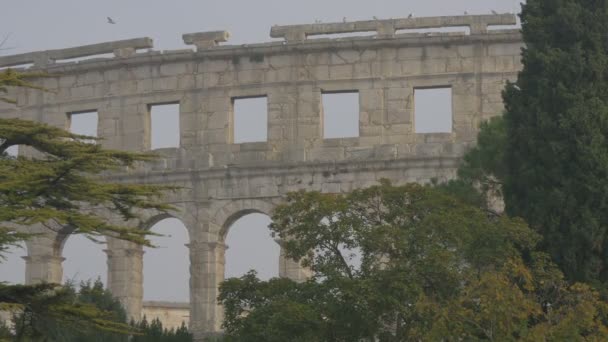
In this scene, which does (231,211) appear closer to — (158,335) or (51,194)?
(158,335)

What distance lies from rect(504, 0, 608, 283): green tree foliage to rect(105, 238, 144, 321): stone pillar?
15.5 metres

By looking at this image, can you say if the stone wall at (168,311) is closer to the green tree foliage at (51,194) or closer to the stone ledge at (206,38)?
the stone ledge at (206,38)

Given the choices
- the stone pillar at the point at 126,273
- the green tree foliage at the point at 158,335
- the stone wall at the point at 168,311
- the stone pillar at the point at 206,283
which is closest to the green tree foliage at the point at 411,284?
the green tree foliage at the point at 158,335

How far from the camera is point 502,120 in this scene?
115ft

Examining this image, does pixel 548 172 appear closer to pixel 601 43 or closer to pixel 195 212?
pixel 601 43

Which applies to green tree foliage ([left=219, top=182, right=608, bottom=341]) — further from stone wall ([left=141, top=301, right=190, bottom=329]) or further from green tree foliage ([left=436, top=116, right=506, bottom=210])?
stone wall ([left=141, top=301, right=190, bottom=329])

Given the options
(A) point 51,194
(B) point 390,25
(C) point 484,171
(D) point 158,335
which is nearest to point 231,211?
(B) point 390,25

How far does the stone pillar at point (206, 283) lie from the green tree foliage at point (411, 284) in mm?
12364

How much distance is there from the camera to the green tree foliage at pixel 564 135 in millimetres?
29547

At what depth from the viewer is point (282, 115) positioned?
44.5 m

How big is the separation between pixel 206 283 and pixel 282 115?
4.68 meters

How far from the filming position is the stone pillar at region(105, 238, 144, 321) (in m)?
44.2

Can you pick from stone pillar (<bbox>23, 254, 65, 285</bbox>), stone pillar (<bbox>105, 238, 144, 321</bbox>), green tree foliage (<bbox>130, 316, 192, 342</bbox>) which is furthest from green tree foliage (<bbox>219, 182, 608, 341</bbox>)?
stone pillar (<bbox>23, 254, 65, 285</bbox>)

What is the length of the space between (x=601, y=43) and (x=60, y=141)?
12.0 metres
